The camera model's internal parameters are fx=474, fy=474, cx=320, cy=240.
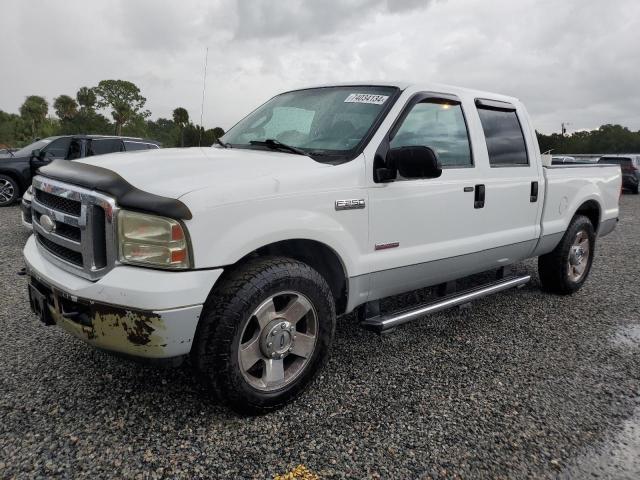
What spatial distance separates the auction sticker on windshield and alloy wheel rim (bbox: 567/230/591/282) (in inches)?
110

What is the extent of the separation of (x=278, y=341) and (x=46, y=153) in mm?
9675

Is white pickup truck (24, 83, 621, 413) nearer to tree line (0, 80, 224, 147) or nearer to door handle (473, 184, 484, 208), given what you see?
door handle (473, 184, 484, 208)

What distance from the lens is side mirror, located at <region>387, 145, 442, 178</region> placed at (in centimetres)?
264

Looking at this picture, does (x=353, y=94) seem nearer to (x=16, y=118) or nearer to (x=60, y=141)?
(x=60, y=141)

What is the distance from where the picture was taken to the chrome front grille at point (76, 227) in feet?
7.06

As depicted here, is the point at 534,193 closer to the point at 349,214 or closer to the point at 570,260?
the point at 570,260

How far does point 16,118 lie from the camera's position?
85.4 meters

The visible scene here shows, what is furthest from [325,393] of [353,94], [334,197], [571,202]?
[571,202]

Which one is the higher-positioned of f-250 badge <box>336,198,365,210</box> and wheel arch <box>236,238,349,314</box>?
f-250 badge <box>336,198,365,210</box>

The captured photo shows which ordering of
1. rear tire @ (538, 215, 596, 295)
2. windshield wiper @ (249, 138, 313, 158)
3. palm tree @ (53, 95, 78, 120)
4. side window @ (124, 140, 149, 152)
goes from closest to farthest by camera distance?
windshield wiper @ (249, 138, 313, 158) < rear tire @ (538, 215, 596, 295) < side window @ (124, 140, 149, 152) < palm tree @ (53, 95, 78, 120)

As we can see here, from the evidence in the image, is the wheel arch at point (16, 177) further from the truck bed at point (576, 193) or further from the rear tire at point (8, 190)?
the truck bed at point (576, 193)

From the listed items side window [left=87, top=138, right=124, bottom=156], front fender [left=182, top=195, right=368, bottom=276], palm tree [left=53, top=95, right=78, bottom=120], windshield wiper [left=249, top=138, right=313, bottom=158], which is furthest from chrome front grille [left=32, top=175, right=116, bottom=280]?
palm tree [left=53, top=95, right=78, bottom=120]

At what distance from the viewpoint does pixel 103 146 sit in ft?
32.0

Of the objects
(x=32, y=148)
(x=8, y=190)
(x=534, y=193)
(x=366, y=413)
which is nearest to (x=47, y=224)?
(x=366, y=413)
